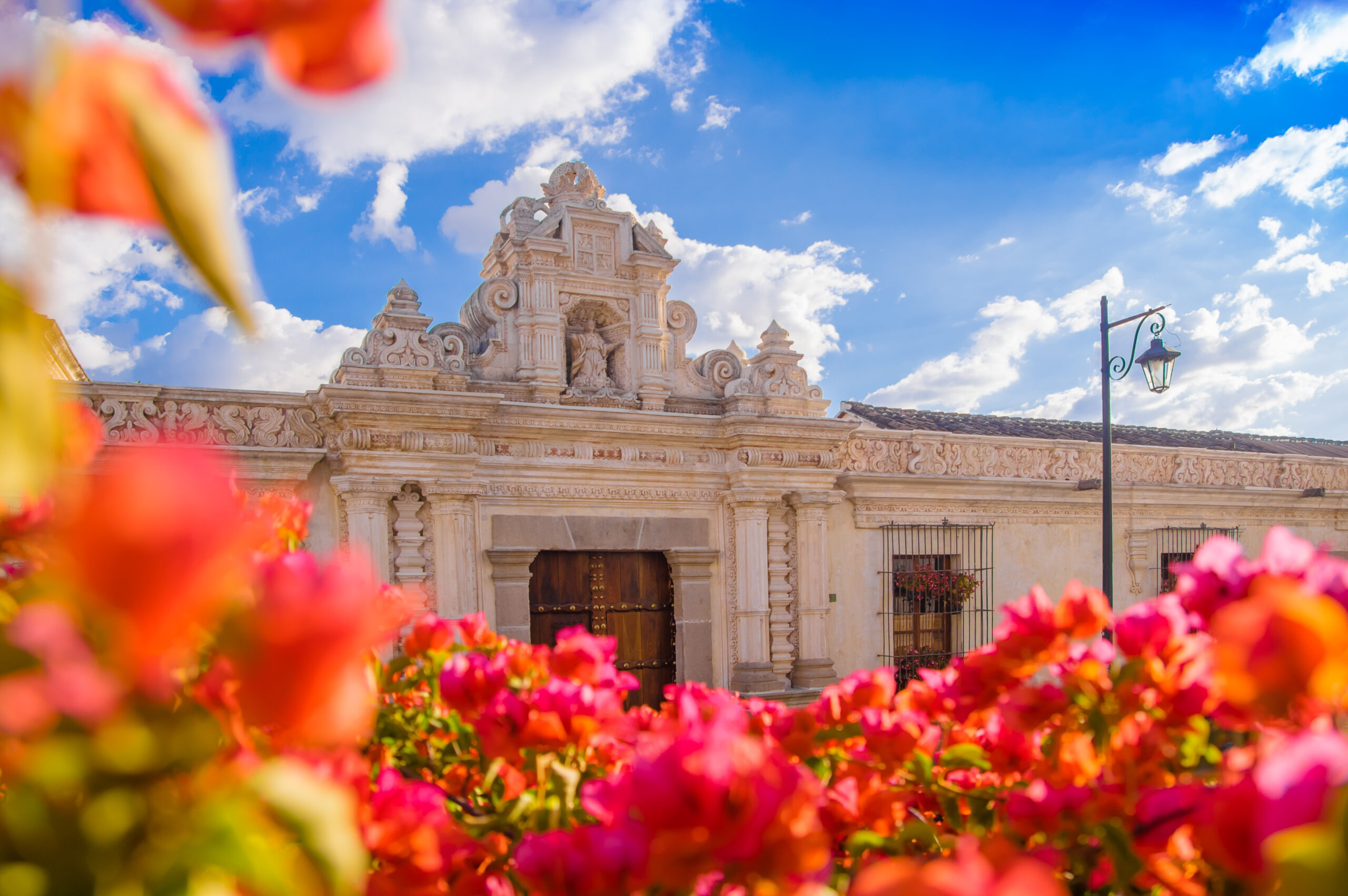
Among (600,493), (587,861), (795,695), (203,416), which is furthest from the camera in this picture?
(795,695)

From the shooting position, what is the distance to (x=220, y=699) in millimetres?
585

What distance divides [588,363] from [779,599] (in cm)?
273

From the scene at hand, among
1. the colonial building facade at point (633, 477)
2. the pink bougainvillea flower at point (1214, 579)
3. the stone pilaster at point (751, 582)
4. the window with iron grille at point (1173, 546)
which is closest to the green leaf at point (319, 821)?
the pink bougainvillea flower at point (1214, 579)

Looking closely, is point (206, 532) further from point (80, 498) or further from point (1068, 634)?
point (1068, 634)

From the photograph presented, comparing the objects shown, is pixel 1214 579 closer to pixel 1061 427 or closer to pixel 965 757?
pixel 965 757

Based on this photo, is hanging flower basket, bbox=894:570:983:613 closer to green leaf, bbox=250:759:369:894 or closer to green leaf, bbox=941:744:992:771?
green leaf, bbox=941:744:992:771

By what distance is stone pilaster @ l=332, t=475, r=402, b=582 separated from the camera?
233 inches

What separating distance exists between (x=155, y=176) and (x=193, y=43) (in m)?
0.07

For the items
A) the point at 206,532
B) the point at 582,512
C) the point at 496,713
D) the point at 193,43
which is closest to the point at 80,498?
the point at 206,532

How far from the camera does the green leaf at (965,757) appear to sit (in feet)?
3.64

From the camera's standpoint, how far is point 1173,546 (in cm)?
980

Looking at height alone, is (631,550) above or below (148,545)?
below

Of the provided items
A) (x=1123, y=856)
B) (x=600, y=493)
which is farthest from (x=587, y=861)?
(x=600, y=493)

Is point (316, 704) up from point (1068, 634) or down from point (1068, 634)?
up
